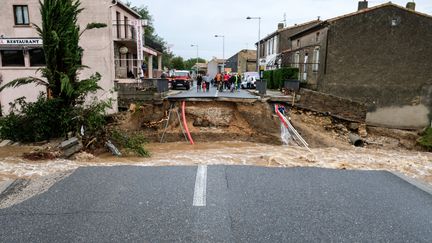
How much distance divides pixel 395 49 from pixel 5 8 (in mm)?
25473

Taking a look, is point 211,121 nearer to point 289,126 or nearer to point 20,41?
point 289,126

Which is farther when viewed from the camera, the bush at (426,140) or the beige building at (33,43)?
the beige building at (33,43)

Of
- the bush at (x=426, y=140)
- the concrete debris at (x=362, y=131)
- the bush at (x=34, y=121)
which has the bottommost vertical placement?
the bush at (x=426, y=140)

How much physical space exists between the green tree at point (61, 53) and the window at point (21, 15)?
1364 cm

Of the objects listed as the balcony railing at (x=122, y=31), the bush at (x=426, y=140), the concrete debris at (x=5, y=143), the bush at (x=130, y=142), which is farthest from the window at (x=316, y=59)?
the concrete debris at (x=5, y=143)

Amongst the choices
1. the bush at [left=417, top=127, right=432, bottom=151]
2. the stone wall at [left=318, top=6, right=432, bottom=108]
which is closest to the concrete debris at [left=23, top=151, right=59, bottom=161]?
the stone wall at [left=318, top=6, right=432, bottom=108]

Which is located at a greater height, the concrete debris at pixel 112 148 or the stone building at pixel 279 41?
the stone building at pixel 279 41

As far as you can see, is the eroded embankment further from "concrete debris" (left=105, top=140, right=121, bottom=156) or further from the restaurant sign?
the restaurant sign

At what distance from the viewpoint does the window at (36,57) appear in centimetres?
2153

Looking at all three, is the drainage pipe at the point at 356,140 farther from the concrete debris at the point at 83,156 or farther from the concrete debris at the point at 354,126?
the concrete debris at the point at 83,156

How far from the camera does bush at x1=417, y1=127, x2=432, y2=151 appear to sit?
18.7 m

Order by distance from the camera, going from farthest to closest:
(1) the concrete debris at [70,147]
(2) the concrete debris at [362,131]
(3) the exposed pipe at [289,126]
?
(2) the concrete debris at [362,131]
(3) the exposed pipe at [289,126]
(1) the concrete debris at [70,147]

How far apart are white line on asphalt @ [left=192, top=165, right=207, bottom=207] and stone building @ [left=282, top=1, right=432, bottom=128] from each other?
57.4 ft

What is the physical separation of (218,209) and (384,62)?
67.8 ft
